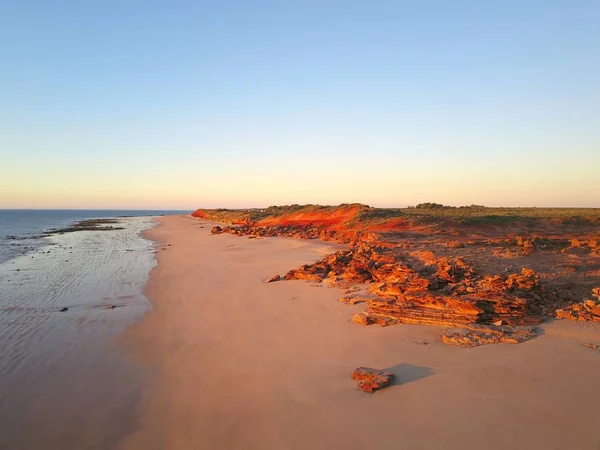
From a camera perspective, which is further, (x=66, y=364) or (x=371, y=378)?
(x=66, y=364)

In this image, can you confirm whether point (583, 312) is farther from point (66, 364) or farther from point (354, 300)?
point (66, 364)

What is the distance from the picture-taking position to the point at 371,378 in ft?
18.4

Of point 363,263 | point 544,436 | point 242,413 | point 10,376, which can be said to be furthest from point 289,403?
point 363,263

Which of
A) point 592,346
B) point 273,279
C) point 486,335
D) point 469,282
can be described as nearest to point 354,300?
point 469,282

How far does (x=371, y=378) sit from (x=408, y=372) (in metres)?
0.76

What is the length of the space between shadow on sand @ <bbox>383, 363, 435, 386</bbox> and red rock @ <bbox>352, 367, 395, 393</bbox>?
0.13 metres

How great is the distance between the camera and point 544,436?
420 cm

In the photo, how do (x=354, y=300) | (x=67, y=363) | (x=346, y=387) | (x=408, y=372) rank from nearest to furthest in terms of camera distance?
1. (x=346, y=387)
2. (x=408, y=372)
3. (x=67, y=363)
4. (x=354, y=300)

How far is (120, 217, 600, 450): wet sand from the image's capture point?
4.43 meters

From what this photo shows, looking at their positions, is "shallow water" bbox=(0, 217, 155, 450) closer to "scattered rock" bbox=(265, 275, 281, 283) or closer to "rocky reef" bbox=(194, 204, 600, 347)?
"scattered rock" bbox=(265, 275, 281, 283)

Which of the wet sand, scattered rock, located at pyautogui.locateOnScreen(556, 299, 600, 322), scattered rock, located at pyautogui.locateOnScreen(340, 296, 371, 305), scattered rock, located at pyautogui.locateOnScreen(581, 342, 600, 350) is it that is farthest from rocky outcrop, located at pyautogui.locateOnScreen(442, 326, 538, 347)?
scattered rock, located at pyautogui.locateOnScreen(340, 296, 371, 305)

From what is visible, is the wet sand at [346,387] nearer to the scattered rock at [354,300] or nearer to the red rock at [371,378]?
the red rock at [371,378]

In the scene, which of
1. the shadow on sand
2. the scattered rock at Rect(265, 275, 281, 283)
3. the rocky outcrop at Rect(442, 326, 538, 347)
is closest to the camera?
the shadow on sand

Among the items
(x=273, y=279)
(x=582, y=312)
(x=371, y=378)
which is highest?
(x=582, y=312)
